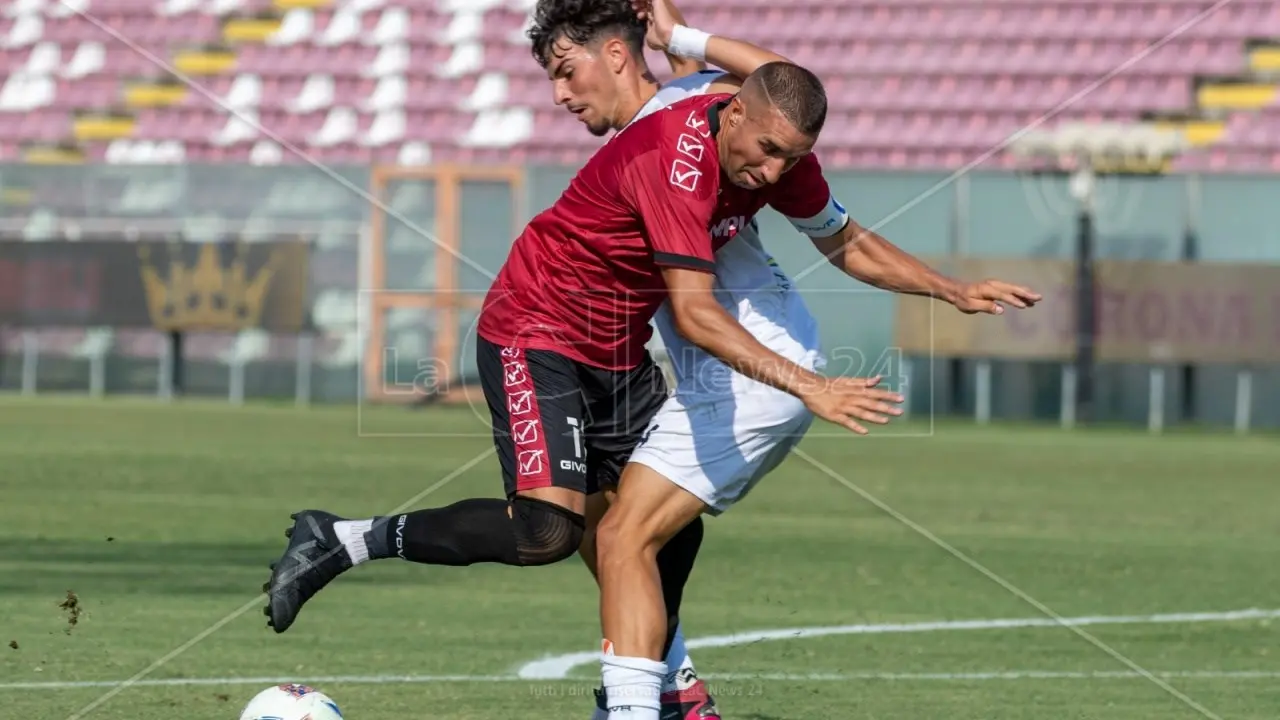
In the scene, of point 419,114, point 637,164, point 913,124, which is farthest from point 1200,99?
point 637,164

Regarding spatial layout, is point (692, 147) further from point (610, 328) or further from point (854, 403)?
point (854, 403)

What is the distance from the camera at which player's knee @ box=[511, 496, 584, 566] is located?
5750 millimetres

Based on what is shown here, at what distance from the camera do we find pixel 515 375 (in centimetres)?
590

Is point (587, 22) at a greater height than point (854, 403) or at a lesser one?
greater

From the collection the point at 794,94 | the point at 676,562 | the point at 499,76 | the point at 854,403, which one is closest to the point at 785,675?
the point at 676,562

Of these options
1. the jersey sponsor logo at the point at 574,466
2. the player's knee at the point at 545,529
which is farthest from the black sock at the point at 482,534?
the jersey sponsor logo at the point at 574,466

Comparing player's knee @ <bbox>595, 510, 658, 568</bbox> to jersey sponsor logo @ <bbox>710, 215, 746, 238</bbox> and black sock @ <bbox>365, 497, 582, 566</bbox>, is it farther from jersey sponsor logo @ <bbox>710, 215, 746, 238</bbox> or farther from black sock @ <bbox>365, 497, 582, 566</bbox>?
jersey sponsor logo @ <bbox>710, 215, 746, 238</bbox>

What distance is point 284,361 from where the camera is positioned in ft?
79.7

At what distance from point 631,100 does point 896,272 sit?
0.96 meters

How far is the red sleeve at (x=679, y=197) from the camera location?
538cm

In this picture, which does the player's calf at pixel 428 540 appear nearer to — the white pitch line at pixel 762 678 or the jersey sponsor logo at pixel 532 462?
the jersey sponsor logo at pixel 532 462

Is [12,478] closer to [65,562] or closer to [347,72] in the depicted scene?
[65,562]

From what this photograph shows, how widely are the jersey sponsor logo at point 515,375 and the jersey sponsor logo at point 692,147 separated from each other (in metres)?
0.83

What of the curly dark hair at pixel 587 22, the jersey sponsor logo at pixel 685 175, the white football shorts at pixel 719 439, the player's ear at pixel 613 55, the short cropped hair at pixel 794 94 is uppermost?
the curly dark hair at pixel 587 22
